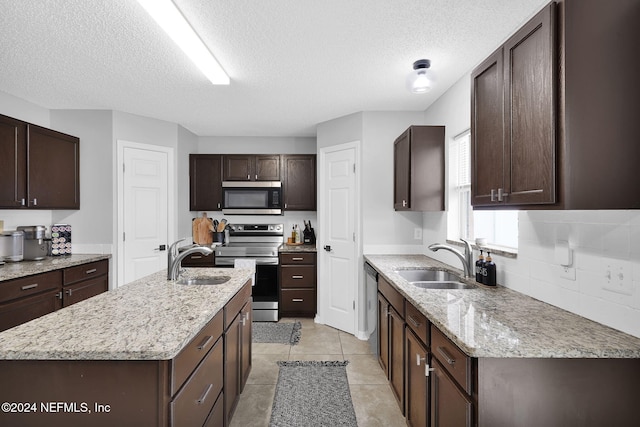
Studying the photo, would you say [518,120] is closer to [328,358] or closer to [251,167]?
[328,358]

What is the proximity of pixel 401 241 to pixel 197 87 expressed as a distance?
2561mm

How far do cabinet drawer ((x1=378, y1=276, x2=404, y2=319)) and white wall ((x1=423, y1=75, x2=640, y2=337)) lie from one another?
66 cm

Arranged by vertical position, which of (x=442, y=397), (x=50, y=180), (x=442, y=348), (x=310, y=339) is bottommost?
(x=310, y=339)

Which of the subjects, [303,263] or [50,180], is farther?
[303,263]

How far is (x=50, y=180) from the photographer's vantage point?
10.4ft

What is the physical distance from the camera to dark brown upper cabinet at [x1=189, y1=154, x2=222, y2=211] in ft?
14.6

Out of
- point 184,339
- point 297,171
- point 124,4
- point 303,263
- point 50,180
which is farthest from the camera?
point 297,171

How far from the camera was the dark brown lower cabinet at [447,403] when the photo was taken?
1.19 metres

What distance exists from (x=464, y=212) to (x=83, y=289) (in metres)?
3.69

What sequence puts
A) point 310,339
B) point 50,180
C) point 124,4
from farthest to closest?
point 310,339 < point 50,180 < point 124,4

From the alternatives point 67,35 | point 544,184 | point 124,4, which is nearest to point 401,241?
point 544,184

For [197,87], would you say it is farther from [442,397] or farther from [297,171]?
[442,397]

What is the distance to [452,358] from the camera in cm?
130

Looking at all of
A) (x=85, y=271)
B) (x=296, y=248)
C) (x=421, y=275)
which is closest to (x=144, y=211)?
(x=85, y=271)
